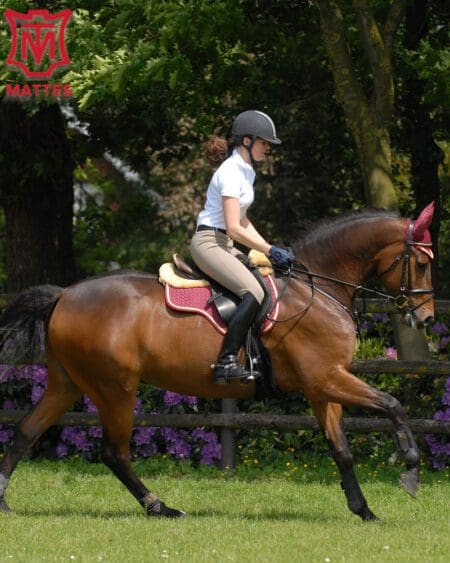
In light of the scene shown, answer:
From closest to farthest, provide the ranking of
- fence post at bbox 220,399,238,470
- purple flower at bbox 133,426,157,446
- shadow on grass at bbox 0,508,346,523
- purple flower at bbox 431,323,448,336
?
shadow on grass at bbox 0,508,346,523
fence post at bbox 220,399,238,470
purple flower at bbox 133,426,157,446
purple flower at bbox 431,323,448,336

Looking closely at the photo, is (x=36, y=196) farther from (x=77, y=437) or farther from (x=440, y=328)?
(x=440, y=328)

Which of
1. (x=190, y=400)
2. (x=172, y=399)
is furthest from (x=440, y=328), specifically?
(x=172, y=399)

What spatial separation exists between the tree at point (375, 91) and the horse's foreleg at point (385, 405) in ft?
12.3

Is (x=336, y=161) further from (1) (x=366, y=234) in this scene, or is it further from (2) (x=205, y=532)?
(2) (x=205, y=532)

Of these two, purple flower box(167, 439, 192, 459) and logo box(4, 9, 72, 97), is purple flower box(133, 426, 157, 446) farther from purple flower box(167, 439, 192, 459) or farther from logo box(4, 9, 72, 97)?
logo box(4, 9, 72, 97)

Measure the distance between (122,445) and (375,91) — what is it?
16.7 feet

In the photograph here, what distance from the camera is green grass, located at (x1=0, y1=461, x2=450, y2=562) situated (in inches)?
285

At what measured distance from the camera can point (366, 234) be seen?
8.84 metres

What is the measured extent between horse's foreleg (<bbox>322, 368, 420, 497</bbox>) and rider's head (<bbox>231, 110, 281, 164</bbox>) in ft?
5.70

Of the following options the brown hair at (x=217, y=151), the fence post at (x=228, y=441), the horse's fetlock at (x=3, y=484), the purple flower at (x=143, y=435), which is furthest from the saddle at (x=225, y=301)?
the purple flower at (x=143, y=435)

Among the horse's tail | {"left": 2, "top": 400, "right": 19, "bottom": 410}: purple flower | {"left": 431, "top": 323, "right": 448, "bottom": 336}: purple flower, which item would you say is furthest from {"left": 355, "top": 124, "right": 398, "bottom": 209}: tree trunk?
{"left": 2, "top": 400, "right": 19, "bottom": 410}: purple flower

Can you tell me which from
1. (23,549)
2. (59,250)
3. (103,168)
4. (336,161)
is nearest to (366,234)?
(23,549)

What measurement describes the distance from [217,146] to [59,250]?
7.67 m

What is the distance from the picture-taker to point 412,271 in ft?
28.6
